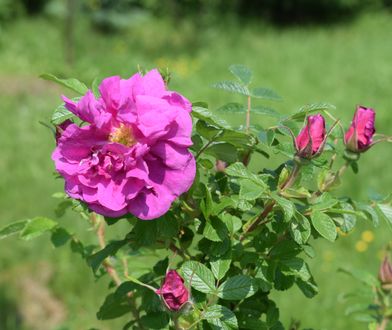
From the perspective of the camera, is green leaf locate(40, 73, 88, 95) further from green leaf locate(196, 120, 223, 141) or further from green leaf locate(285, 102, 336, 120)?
green leaf locate(285, 102, 336, 120)

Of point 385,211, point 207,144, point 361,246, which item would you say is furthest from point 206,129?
point 361,246

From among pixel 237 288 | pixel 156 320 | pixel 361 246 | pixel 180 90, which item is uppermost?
pixel 237 288

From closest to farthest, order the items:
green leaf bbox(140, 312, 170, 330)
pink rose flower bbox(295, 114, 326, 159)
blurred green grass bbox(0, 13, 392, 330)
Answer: pink rose flower bbox(295, 114, 326, 159) < green leaf bbox(140, 312, 170, 330) < blurred green grass bbox(0, 13, 392, 330)

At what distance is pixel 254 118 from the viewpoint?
212 inches

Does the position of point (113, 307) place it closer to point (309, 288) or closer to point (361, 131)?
point (309, 288)

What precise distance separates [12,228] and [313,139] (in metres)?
0.57

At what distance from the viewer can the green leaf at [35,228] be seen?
1.21 m

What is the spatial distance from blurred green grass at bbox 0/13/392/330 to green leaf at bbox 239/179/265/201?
14.3 inches

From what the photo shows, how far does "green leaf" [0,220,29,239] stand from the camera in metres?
1.19

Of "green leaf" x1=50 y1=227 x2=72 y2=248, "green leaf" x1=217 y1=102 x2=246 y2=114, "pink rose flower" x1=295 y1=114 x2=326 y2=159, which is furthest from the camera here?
"green leaf" x1=50 y1=227 x2=72 y2=248

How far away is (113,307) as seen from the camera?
4.05 ft

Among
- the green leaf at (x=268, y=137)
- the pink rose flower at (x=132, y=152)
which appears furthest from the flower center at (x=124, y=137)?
the green leaf at (x=268, y=137)

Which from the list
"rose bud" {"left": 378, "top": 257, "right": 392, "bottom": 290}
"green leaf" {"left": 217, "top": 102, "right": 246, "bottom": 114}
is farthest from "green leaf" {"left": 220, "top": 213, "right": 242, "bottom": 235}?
→ "rose bud" {"left": 378, "top": 257, "right": 392, "bottom": 290}

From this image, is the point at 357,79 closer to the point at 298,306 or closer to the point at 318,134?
the point at 298,306
